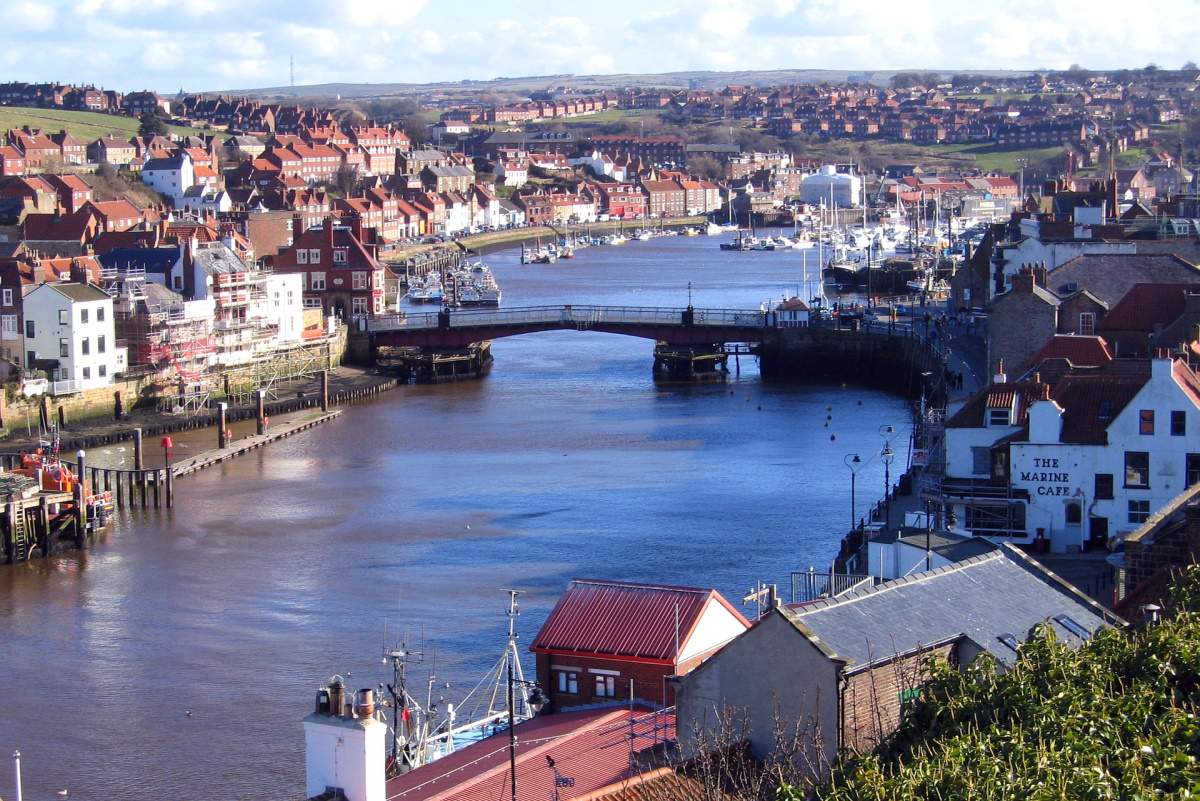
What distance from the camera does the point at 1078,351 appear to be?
26922 mm

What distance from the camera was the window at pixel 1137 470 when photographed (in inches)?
862

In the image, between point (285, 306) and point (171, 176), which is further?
point (171, 176)

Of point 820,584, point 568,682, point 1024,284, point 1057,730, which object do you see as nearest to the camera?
point 1057,730

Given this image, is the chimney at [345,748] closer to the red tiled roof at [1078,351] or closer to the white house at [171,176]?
the red tiled roof at [1078,351]

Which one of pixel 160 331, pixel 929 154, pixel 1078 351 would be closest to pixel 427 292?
pixel 160 331

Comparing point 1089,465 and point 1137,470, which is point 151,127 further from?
point 1137,470

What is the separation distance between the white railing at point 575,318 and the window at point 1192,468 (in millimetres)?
25200

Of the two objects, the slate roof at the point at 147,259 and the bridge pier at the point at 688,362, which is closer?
the slate roof at the point at 147,259

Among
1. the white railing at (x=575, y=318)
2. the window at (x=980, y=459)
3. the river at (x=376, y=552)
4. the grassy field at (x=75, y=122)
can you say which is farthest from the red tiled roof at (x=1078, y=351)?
the grassy field at (x=75, y=122)

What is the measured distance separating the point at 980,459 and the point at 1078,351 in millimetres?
4749

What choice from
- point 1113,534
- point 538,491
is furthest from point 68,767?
point 538,491

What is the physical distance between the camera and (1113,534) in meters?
21.7

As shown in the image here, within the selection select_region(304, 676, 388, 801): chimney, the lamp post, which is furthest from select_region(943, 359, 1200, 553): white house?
select_region(304, 676, 388, 801): chimney

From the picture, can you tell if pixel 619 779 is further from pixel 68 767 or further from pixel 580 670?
pixel 68 767
